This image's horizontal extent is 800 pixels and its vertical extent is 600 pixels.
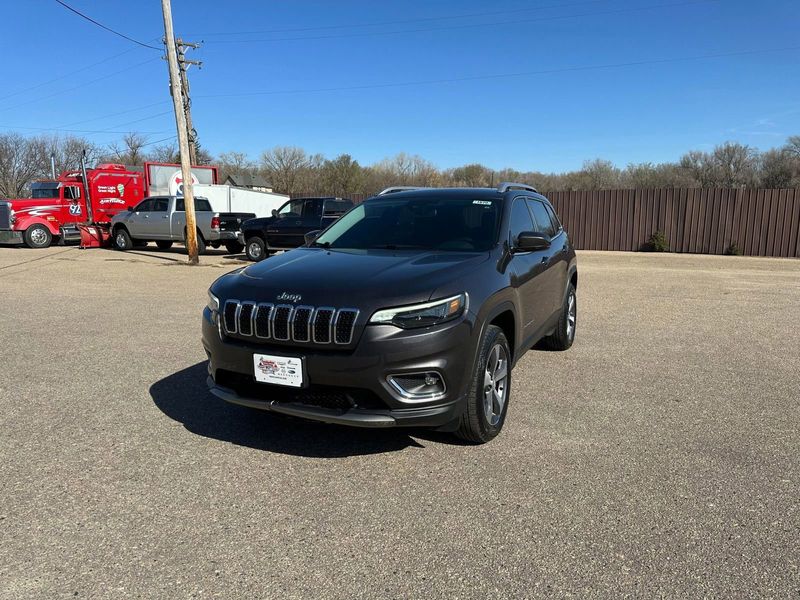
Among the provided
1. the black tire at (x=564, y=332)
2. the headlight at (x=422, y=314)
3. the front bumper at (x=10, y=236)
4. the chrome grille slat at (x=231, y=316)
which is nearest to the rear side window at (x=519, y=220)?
the black tire at (x=564, y=332)

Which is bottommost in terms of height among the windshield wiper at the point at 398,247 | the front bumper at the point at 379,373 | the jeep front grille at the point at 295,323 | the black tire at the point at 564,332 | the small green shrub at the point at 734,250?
the small green shrub at the point at 734,250

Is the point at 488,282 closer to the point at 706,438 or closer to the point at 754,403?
the point at 706,438

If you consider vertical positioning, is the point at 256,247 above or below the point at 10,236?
below

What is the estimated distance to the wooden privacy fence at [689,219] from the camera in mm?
20391

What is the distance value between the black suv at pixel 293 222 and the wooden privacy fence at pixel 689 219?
36.6 feet

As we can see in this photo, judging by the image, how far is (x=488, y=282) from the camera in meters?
3.76

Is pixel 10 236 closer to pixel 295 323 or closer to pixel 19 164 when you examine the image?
pixel 295 323

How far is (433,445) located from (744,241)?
70.0ft

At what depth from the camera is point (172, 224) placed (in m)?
19.0

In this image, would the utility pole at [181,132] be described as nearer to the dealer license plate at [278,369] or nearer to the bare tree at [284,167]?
the dealer license plate at [278,369]

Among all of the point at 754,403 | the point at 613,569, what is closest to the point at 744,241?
the point at 754,403

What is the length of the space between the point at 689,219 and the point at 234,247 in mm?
16764

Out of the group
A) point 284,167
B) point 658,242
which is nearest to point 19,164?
point 284,167

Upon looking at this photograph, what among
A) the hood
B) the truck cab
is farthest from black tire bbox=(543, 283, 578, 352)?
the truck cab
